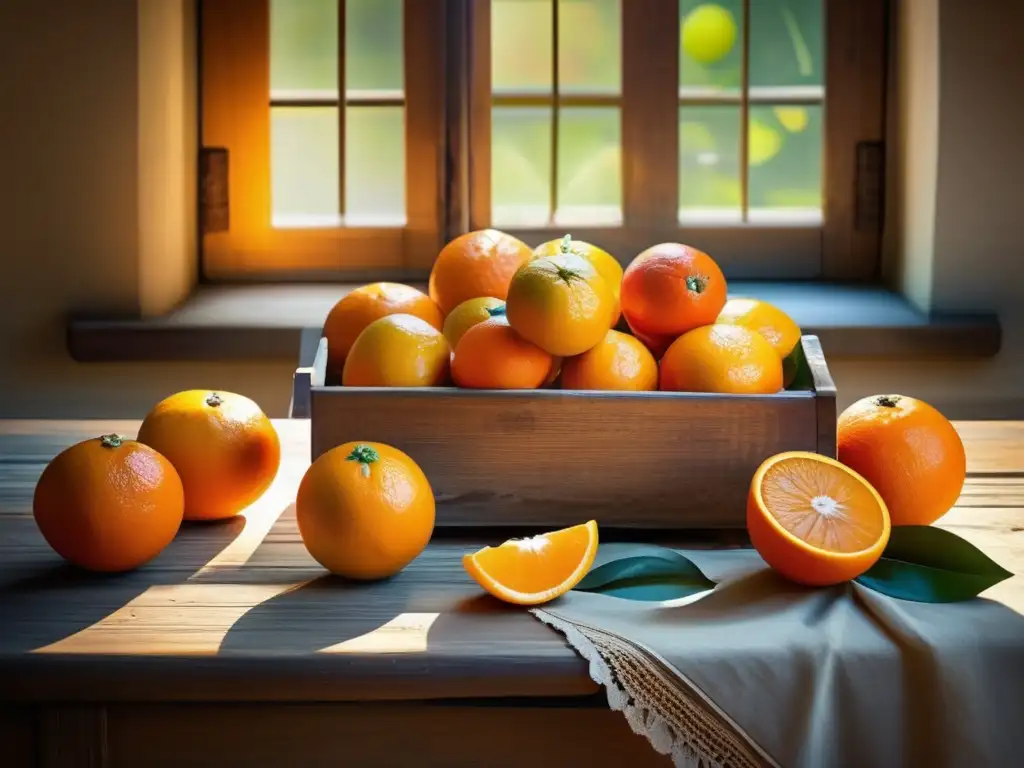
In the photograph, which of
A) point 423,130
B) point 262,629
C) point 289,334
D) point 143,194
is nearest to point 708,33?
point 423,130

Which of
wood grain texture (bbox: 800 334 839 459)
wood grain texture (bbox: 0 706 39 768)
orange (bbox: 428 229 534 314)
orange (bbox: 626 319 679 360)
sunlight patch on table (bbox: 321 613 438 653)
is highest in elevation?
orange (bbox: 428 229 534 314)

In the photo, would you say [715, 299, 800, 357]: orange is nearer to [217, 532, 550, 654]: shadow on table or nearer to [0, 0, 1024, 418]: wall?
[217, 532, 550, 654]: shadow on table

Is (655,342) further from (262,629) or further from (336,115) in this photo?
(336,115)

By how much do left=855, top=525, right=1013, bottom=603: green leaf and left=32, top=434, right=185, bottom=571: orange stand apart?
523mm

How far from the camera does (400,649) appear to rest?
0.80m

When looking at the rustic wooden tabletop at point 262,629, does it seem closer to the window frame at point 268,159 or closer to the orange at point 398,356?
the orange at point 398,356

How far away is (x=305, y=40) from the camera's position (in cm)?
235

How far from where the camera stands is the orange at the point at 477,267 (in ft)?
3.92

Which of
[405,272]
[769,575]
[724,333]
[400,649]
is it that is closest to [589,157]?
[405,272]

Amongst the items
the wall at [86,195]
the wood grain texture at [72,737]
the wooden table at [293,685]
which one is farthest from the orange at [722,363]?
the wall at [86,195]

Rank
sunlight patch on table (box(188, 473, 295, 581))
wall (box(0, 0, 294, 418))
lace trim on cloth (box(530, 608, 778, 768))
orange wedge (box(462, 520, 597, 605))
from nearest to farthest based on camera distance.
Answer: lace trim on cloth (box(530, 608, 778, 768)), orange wedge (box(462, 520, 597, 605)), sunlight patch on table (box(188, 473, 295, 581)), wall (box(0, 0, 294, 418))

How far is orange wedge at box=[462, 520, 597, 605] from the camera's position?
34.8 inches

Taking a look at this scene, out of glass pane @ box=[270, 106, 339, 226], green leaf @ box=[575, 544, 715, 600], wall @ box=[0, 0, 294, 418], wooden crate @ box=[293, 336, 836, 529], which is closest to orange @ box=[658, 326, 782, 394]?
wooden crate @ box=[293, 336, 836, 529]

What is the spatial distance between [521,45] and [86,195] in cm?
83
